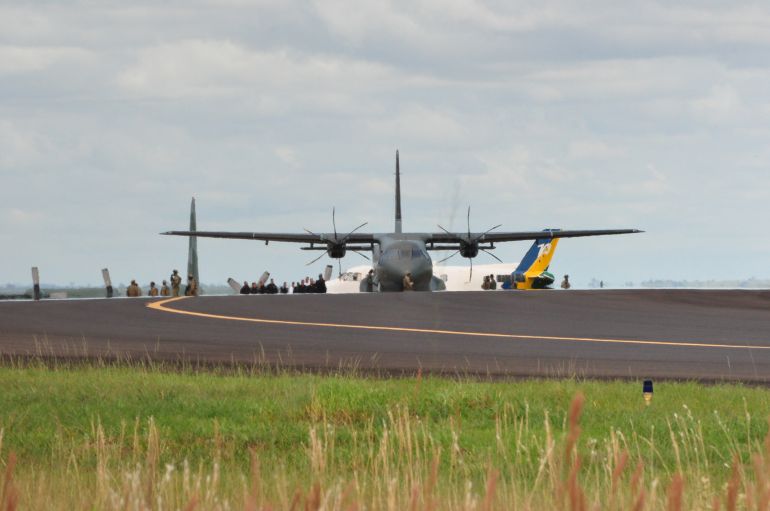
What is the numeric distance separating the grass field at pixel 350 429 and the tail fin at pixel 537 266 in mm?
92178

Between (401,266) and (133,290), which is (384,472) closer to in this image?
(401,266)

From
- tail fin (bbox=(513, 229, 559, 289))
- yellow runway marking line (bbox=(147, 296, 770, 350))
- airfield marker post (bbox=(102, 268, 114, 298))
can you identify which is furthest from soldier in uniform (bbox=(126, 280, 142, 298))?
tail fin (bbox=(513, 229, 559, 289))

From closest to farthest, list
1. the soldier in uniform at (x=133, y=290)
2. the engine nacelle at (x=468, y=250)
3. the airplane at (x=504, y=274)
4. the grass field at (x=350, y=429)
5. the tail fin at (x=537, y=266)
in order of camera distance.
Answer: the grass field at (x=350, y=429) → the soldier in uniform at (x=133, y=290) → the engine nacelle at (x=468, y=250) → the airplane at (x=504, y=274) → the tail fin at (x=537, y=266)

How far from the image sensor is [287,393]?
1628 cm

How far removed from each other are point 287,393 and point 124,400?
230 centimetres

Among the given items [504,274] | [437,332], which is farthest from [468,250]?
[504,274]

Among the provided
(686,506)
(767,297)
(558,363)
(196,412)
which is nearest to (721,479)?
(686,506)

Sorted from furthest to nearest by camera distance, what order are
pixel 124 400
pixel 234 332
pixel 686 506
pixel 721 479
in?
1. pixel 234 332
2. pixel 124 400
3. pixel 721 479
4. pixel 686 506

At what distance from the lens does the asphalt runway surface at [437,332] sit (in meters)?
22.6

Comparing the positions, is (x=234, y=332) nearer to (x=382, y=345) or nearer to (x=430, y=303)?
(x=382, y=345)

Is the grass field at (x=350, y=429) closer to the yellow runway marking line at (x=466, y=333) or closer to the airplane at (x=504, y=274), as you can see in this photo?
the yellow runway marking line at (x=466, y=333)

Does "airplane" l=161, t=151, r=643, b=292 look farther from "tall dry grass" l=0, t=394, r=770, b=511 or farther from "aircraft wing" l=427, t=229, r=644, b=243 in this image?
"tall dry grass" l=0, t=394, r=770, b=511

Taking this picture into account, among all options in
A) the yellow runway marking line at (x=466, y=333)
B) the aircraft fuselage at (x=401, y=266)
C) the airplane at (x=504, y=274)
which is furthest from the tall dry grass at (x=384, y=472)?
the airplane at (x=504, y=274)

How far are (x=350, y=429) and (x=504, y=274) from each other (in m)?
111
